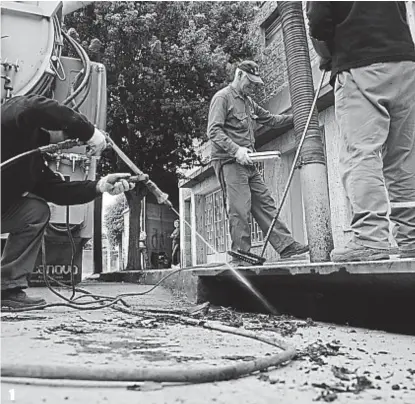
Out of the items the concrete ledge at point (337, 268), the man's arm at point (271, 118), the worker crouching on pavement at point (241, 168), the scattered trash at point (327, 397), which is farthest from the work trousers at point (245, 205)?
the scattered trash at point (327, 397)

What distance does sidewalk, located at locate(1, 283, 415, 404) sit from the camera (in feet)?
3.57

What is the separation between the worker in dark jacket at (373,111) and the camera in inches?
97.3

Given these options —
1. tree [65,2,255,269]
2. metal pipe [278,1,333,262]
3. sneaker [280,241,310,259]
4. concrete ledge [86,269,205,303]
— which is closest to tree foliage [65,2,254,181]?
tree [65,2,255,269]

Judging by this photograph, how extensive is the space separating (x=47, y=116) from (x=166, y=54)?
767 cm

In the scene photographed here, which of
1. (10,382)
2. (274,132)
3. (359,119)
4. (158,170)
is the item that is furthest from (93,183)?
(158,170)

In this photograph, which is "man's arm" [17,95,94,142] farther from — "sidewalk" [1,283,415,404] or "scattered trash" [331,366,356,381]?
"scattered trash" [331,366,356,381]

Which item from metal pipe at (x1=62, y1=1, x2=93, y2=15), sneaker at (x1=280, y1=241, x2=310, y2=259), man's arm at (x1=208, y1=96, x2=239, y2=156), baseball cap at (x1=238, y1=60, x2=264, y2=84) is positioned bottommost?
sneaker at (x1=280, y1=241, x2=310, y2=259)

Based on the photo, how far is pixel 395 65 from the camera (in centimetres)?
256

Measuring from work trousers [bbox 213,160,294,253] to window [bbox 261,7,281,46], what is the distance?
5.20m

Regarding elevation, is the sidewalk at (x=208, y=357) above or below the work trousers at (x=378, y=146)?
below

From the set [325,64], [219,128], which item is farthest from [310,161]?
[325,64]

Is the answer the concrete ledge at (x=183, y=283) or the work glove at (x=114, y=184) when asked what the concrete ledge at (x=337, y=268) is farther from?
the work glove at (x=114, y=184)

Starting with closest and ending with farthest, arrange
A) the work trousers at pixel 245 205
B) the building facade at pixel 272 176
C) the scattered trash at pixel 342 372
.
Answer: the scattered trash at pixel 342 372 < the work trousers at pixel 245 205 < the building facade at pixel 272 176

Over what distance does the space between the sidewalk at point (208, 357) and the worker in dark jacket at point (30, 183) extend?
0.68 meters
